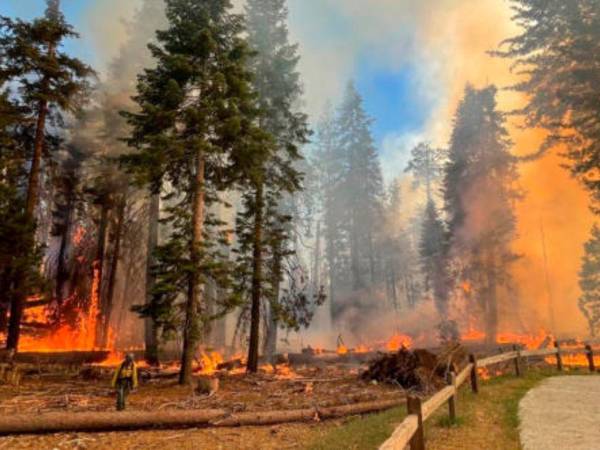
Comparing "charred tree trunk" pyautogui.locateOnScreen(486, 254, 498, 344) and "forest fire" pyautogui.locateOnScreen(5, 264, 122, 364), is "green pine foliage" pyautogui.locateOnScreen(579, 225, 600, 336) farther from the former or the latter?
"forest fire" pyautogui.locateOnScreen(5, 264, 122, 364)

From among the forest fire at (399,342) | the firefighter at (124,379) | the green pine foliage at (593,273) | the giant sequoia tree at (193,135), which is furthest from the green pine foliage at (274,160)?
the green pine foliage at (593,273)

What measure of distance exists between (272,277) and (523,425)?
39.6 feet

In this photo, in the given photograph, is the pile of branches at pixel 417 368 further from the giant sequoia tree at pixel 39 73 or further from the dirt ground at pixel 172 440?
the giant sequoia tree at pixel 39 73

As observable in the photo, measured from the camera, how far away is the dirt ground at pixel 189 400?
8.91 metres

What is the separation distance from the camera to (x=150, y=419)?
9797 mm

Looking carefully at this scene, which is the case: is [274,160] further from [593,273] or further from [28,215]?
[593,273]

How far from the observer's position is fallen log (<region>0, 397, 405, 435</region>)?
8969mm

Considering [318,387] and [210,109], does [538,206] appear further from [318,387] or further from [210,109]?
[210,109]

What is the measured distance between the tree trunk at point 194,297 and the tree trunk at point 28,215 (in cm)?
761

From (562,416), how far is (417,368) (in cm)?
643

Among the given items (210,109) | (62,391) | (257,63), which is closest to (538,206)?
(257,63)

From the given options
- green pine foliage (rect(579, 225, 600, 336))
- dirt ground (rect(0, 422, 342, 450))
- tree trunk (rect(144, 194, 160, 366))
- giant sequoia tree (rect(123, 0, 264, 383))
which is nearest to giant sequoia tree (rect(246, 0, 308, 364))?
giant sequoia tree (rect(123, 0, 264, 383))

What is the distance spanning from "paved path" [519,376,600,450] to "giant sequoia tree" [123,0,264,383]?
33.4 ft

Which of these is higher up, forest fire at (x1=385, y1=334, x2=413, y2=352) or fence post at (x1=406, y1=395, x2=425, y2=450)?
fence post at (x1=406, y1=395, x2=425, y2=450)
